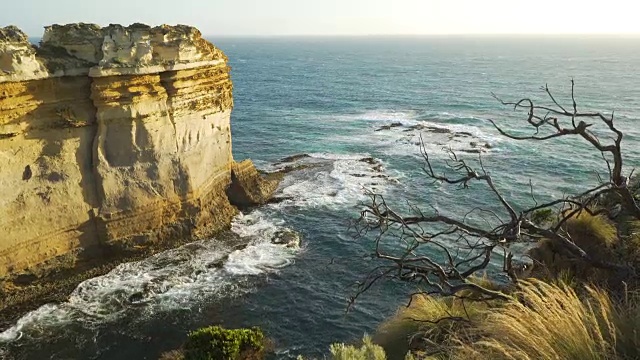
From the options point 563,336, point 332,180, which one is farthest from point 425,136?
point 563,336

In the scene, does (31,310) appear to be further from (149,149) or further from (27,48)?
(27,48)

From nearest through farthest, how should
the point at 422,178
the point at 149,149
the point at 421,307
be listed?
the point at 421,307 → the point at 149,149 → the point at 422,178

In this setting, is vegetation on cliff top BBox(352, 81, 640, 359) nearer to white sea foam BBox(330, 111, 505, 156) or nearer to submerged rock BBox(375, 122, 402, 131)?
white sea foam BBox(330, 111, 505, 156)

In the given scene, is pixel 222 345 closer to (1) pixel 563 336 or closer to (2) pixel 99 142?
(1) pixel 563 336

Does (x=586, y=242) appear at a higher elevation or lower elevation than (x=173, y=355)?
higher

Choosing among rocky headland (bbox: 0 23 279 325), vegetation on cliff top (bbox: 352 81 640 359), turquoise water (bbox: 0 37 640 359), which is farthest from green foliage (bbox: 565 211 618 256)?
rocky headland (bbox: 0 23 279 325)

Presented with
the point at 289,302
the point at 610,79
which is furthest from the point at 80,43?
the point at 610,79
